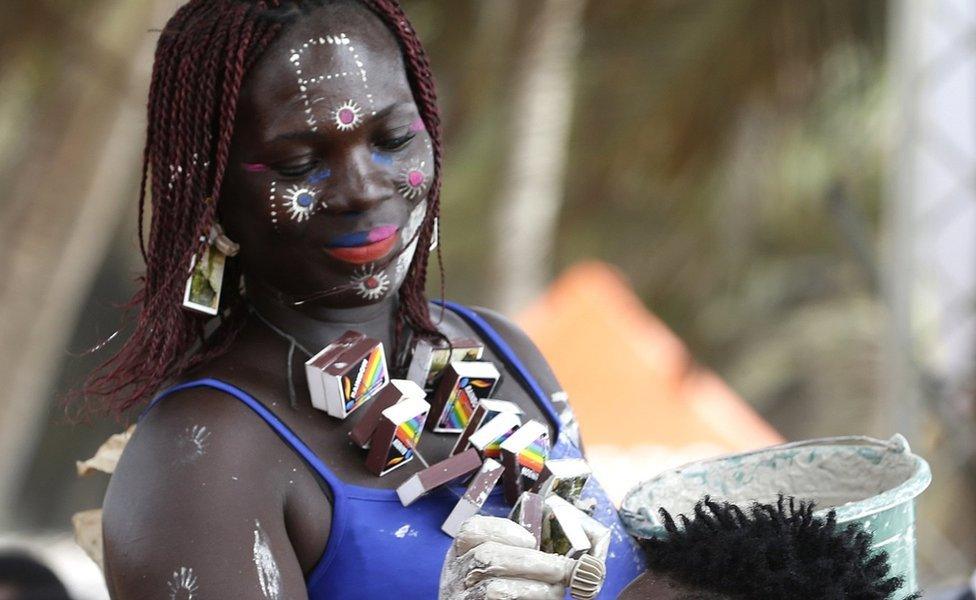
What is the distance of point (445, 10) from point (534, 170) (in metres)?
1.18

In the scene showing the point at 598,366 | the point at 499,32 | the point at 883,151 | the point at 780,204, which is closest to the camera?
the point at 598,366

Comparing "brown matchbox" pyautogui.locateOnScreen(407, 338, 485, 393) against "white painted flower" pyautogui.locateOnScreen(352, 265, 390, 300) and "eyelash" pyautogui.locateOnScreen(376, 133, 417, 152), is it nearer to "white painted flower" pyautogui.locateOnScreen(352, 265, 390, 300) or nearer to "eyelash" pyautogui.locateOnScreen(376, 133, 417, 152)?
"white painted flower" pyautogui.locateOnScreen(352, 265, 390, 300)

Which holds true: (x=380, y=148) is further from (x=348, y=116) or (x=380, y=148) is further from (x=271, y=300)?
(x=271, y=300)

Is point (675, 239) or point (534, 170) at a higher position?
point (534, 170)

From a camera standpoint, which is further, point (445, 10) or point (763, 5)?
point (763, 5)

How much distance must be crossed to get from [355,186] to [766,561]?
78cm

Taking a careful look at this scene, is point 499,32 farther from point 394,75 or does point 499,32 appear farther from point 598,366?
point 394,75

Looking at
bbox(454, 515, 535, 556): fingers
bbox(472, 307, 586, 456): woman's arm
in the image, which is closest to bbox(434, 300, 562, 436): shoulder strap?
A: bbox(472, 307, 586, 456): woman's arm

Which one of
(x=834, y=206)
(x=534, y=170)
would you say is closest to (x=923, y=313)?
(x=834, y=206)

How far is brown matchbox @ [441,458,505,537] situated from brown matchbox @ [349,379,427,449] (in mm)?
154

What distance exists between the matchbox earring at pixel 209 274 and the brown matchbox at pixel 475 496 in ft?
1.53

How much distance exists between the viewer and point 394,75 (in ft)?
6.72

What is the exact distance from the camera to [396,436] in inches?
76.9

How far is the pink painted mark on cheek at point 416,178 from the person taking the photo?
6.66 ft
